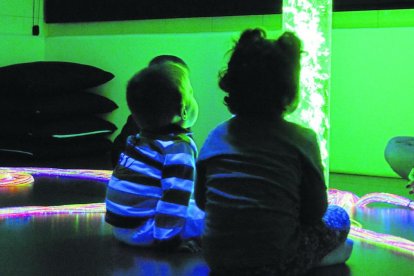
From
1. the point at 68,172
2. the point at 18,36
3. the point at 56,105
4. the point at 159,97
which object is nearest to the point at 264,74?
the point at 159,97

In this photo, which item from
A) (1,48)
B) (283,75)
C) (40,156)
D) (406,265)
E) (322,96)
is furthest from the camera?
(1,48)

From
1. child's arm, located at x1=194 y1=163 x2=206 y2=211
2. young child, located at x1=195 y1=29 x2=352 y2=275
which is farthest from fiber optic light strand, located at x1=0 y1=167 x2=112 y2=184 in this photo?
young child, located at x1=195 y1=29 x2=352 y2=275

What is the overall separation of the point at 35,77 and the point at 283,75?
2463mm

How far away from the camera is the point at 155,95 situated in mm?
1646

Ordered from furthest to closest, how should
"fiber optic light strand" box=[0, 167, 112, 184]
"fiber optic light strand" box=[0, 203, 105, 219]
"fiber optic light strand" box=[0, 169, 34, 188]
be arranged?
"fiber optic light strand" box=[0, 167, 112, 184]
"fiber optic light strand" box=[0, 169, 34, 188]
"fiber optic light strand" box=[0, 203, 105, 219]

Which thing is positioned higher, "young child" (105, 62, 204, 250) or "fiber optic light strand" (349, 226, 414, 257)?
"young child" (105, 62, 204, 250)

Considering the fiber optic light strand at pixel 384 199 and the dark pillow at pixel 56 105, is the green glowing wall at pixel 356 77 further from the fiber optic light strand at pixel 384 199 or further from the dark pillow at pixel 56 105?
the fiber optic light strand at pixel 384 199

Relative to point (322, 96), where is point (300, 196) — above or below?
below

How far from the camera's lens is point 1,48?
12.9ft

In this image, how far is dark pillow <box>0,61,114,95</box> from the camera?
11.3ft

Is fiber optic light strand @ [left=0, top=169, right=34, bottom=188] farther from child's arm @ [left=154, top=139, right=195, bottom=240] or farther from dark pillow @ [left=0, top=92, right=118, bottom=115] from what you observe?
child's arm @ [left=154, top=139, right=195, bottom=240]

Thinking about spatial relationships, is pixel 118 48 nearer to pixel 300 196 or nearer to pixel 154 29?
pixel 154 29

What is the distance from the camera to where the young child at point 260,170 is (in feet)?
4.09

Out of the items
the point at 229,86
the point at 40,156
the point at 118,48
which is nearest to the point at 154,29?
the point at 118,48
